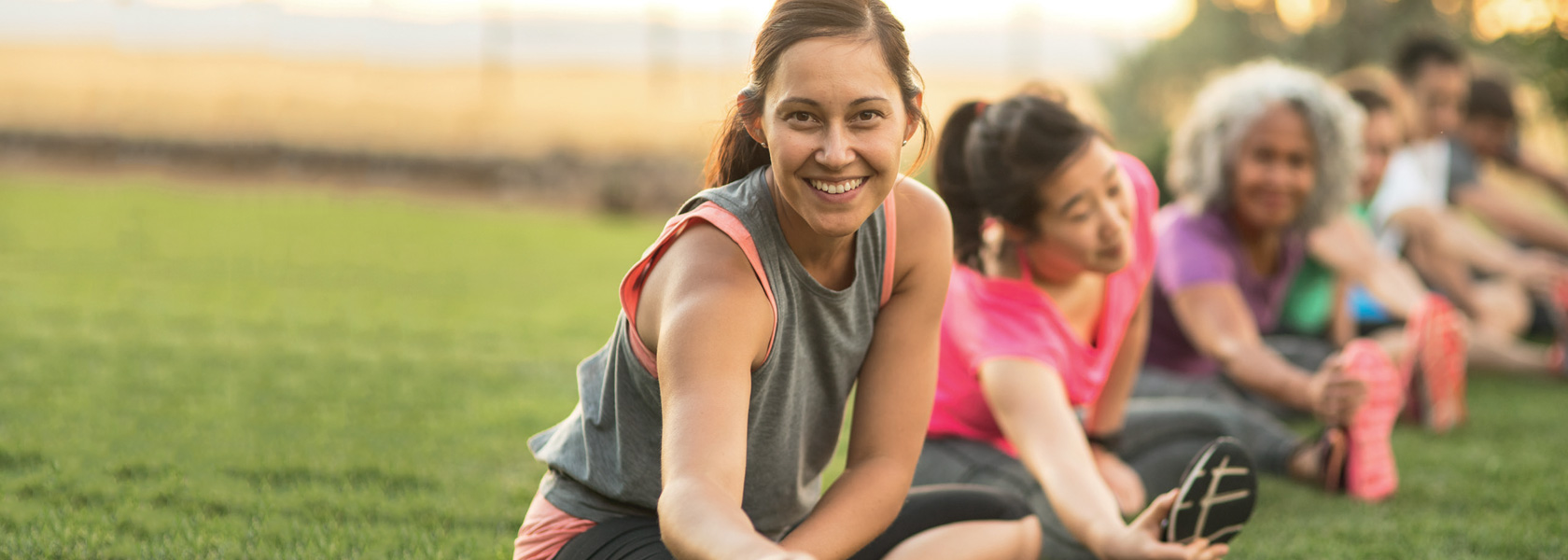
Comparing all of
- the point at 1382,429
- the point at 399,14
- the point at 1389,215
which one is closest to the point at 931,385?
the point at 1382,429

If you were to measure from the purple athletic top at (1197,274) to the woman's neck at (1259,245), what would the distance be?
2 centimetres

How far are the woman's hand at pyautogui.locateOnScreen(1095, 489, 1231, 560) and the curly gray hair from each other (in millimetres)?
1993

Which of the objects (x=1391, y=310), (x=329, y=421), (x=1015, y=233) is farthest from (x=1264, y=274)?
(x=329, y=421)

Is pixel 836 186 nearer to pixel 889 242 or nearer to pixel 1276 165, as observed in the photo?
pixel 889 242

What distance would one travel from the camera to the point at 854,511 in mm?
1854

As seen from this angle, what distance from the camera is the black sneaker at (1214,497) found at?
208cm

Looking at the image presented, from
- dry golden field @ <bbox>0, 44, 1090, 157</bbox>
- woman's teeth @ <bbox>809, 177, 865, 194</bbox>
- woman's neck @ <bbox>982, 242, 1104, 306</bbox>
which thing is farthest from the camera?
dry golden field @ <bbox>0, 44, 1090, 157</bbox>

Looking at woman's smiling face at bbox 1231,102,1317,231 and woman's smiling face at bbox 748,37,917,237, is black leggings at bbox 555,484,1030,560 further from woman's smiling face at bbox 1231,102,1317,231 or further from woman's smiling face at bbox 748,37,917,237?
woman's smiling face at bbox 1231,102,1317,231

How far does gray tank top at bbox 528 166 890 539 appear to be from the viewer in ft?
5.89

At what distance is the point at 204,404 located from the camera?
162 inches

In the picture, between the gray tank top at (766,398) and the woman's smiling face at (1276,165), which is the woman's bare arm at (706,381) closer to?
the gray tank top at (766,398)

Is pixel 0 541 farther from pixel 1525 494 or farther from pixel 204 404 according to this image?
pixel 1525 494

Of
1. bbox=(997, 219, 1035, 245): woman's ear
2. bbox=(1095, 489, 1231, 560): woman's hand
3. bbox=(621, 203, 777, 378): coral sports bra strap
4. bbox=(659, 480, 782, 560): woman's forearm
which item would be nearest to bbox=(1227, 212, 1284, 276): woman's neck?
bbox=(997, 219, 1035, 245): woman's ear

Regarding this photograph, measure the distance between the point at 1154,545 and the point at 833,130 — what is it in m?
0.98
